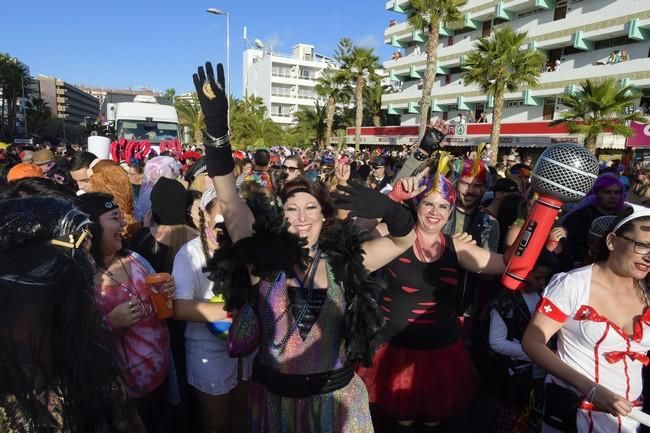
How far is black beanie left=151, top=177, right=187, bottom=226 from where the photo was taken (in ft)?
10.2

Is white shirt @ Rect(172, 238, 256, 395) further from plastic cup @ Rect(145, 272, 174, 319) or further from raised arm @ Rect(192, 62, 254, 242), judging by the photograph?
raised arm @ Rect(192, 62, 254, 242)

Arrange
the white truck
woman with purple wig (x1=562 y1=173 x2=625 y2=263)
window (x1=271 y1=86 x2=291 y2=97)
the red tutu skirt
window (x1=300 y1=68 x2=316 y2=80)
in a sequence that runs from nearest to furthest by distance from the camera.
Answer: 1. the red tutu skirt
2. woman with purple wig (x1=562 y1=173 x2=625 y2=263)
3. the white truck
4. window (x1=271 y1=86 x2=291 y2=97)
5. window (x1=300 y1=68 x2=316 y2=80)

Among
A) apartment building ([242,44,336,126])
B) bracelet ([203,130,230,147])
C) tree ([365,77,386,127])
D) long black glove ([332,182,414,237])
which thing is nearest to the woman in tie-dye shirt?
bracelet ([203,130,230,147])

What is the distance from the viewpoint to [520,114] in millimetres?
32375

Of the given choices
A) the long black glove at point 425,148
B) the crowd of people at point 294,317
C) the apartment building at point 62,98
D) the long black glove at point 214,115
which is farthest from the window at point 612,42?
the apartment building at point 62,98

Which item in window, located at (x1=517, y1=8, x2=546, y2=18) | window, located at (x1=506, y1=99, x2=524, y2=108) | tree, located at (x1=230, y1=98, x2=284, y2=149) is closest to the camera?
window, located at (x1=517, y1=8, x2=546, y2=18)

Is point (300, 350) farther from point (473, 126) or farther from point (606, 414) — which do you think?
point (473, 126)

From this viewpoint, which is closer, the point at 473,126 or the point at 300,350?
the point at 300,350

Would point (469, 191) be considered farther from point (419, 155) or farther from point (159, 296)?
point (159, 296)

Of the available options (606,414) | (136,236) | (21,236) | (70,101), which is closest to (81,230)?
(21,236)

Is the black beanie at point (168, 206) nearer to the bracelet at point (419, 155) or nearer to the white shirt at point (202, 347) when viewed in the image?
the white shirt at point (202, 347)

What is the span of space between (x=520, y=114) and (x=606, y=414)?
34549mm

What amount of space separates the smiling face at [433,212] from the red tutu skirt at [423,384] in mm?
824

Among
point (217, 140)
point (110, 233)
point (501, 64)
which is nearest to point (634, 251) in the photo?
point (217, 140)
